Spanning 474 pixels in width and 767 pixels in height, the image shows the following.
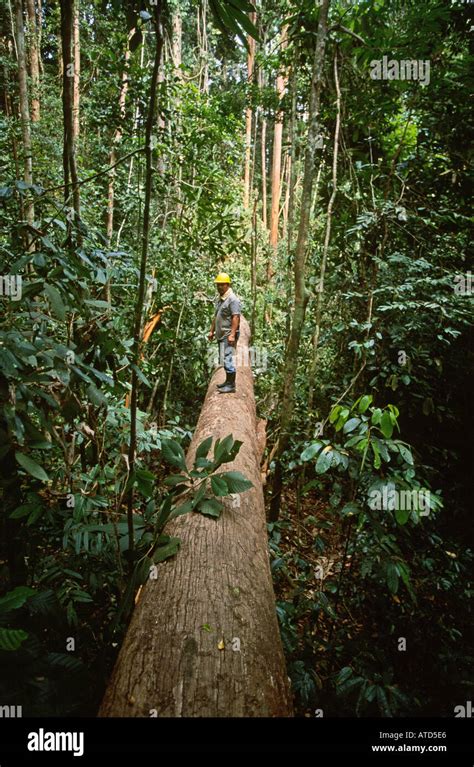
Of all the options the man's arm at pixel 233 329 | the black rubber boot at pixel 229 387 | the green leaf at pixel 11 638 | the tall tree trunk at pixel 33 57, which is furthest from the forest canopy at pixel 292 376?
the tall tree trunk at pixel 33 57

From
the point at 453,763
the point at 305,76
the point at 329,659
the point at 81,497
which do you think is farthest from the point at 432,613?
the point at 305,76

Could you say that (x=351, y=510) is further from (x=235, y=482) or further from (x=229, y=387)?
(x=229, y=387)

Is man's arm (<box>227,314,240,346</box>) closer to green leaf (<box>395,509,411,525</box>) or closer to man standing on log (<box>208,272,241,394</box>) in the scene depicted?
man standing on log (<box>208,272,241,394</box>)

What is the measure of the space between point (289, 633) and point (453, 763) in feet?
3.61

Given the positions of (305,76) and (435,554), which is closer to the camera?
(435,554)

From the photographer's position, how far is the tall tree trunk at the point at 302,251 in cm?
324

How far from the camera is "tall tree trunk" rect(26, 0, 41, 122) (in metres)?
8.70

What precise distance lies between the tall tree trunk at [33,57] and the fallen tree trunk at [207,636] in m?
10.4

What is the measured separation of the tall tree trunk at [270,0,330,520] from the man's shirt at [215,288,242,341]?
1.04 metres

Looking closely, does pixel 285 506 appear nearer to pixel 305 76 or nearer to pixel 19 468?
pixel 19 468

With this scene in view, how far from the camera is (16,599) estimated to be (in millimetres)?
1225

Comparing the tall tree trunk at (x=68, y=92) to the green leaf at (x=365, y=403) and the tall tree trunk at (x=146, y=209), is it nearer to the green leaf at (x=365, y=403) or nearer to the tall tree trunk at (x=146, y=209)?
the tall tree trunk at (x=146, y=209)

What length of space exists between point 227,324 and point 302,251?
1.50 metres

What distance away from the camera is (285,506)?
493 cm
